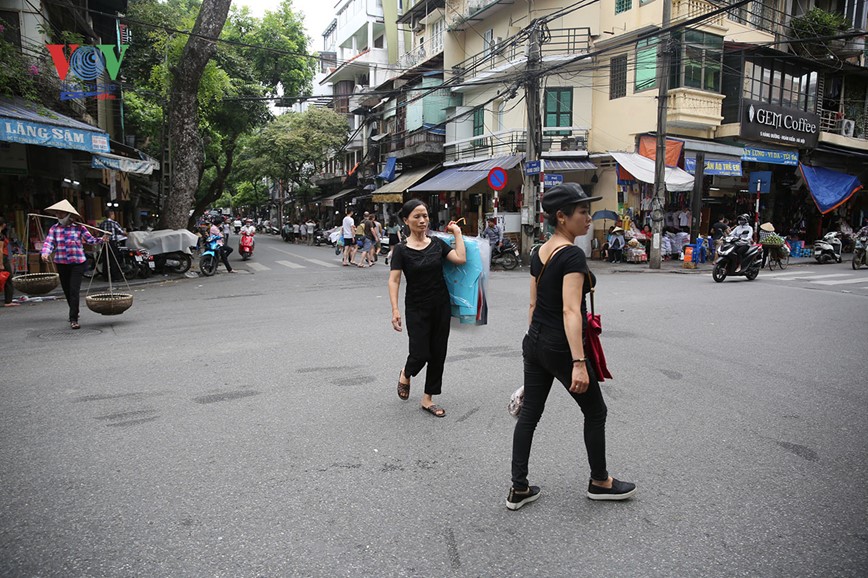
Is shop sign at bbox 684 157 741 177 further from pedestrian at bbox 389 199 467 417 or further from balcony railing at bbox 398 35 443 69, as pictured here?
pedestrian at bbox 389 199 467 417

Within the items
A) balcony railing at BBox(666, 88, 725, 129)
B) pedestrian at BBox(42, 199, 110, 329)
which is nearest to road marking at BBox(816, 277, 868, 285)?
balcony railing at BBox(666, 88, 725, 129)

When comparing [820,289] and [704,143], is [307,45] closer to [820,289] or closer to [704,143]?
[704,143]

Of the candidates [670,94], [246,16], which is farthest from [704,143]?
[246,16]

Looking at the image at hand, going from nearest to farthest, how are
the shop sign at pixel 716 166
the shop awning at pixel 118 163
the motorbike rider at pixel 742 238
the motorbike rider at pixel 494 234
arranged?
the motorbike rider at pixel 742 238 < the shop awning at pixel 118 163 < the motorbike rider at pixel 494 234 < the shop sign at pixel 716 166

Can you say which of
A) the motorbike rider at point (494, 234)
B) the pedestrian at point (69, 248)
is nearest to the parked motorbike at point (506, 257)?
the motorbike rider at point (494, 234)

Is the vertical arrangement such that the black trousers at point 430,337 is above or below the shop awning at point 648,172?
below

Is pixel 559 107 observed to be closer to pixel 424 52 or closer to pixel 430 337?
pixel 424 52

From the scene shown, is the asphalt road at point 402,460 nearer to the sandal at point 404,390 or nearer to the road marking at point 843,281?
the sandal at point 404,390

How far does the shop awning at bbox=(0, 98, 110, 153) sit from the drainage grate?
4.63 meters

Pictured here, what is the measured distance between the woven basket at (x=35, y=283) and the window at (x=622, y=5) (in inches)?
770

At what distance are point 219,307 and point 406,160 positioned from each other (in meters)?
22.3

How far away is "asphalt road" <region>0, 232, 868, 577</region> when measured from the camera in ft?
8.68

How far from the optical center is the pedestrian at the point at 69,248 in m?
7.77

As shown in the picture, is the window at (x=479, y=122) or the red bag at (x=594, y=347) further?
the window at (x=479, y=122)
